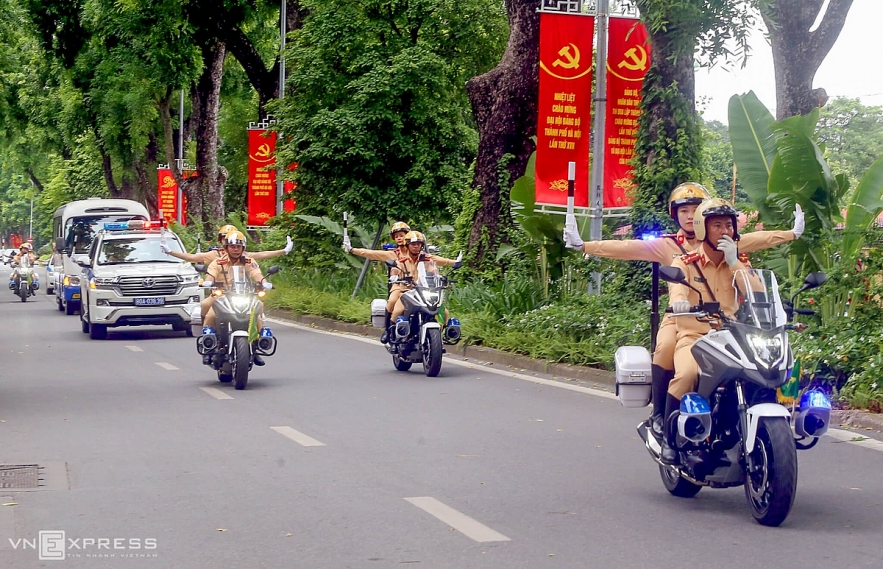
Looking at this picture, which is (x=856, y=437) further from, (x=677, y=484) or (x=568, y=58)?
(x=568, y=58)

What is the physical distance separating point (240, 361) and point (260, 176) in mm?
21802

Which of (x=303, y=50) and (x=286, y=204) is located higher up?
(x=303, y=50)

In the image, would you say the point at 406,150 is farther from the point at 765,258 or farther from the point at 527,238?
the point at 765,258

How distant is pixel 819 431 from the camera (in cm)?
705

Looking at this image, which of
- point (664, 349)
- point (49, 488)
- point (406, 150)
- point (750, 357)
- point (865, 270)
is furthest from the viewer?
point (406, 150)

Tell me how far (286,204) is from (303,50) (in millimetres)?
5089

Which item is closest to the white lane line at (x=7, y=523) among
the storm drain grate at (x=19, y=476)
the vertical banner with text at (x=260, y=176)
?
the storm drain grate at (x=19, y=476)

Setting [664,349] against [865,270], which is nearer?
[664,349]

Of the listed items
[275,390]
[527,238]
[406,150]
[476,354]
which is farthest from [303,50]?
[275,390]

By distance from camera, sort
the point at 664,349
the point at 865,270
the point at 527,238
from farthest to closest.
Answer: the point at 527,238 < the point at 865,270 < the point at 664,349

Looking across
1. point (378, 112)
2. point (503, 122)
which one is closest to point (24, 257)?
point (378, 112)

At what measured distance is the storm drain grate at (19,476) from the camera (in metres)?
8.46

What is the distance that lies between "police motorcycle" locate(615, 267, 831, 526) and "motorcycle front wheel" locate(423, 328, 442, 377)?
786cm

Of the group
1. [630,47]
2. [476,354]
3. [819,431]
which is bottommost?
[476,354]
